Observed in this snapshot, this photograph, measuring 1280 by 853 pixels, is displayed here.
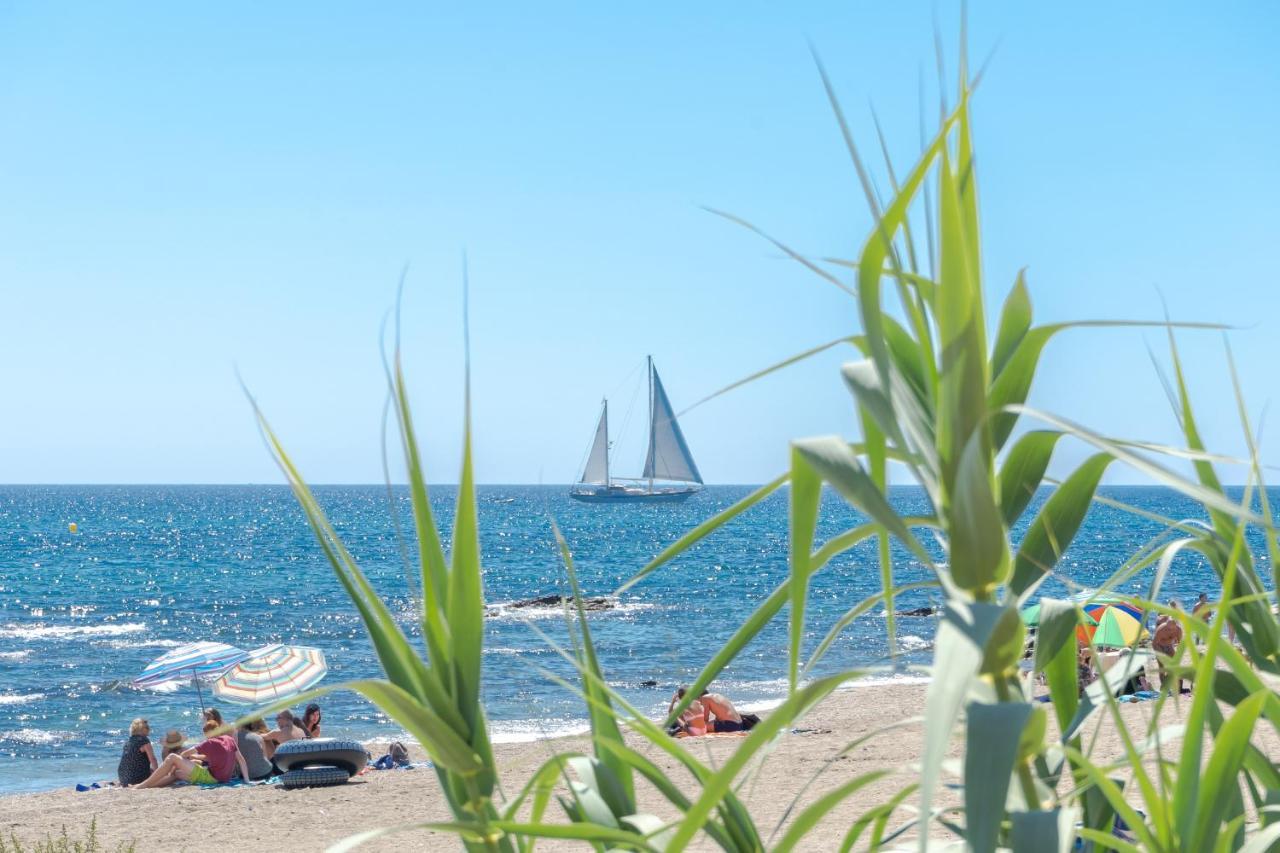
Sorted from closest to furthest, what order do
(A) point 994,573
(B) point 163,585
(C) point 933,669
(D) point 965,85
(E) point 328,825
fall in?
(C) point 933,669, (A) point 994,573, (D) point 965,85, (E) point 328,825, (B) point 163,585

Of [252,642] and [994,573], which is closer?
[994,573]

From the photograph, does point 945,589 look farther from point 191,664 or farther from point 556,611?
point 556,611

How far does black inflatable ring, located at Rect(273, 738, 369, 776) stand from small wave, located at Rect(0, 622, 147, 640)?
22718 millimetres

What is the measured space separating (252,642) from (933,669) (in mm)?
32226

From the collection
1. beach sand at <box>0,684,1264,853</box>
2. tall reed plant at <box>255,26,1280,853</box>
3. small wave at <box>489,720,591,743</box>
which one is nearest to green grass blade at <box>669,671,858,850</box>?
tall reed plant at <box>255,26,1280,853</box>

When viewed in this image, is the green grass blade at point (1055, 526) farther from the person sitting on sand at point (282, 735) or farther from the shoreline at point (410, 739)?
the person sitting on sand at point (282, 735)

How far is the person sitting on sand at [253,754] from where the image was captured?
11922mm

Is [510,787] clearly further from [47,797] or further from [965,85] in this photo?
[965,85]

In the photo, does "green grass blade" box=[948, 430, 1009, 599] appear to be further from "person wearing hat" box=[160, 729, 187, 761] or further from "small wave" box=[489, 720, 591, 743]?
"small wave" box=[489, 720, 591, 743]

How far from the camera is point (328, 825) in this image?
30.5 feet

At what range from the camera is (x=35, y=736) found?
18156 mm

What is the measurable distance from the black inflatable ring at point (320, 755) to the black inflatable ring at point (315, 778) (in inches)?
3.5

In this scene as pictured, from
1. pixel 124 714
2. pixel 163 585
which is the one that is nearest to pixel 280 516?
pixel 163 585

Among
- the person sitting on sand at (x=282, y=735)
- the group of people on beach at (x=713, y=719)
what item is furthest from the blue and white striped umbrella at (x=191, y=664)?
the group of people on beach at (x=713, y=719)
